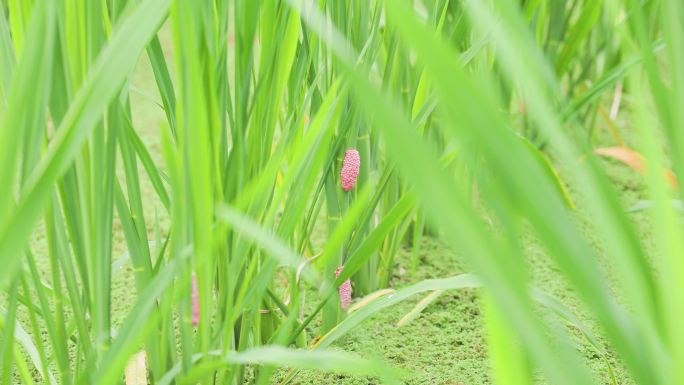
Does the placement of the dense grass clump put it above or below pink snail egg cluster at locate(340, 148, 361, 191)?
below

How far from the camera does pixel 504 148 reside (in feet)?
1.51

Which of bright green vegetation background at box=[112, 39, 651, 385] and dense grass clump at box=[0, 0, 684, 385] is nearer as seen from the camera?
dense grass clump at box=[0, 0, 684, 385]

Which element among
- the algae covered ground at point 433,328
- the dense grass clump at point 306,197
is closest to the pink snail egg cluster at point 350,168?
the dense grass clump at point 306,197

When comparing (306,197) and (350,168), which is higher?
(350,168)

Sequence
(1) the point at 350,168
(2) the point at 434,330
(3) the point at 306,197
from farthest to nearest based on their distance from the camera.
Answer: (2) the point at 434,330 → (1) the point at 350,168 → (3) the point at 306,197

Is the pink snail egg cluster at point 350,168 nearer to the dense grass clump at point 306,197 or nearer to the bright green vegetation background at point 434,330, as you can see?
the dense grass clump at point 306,197

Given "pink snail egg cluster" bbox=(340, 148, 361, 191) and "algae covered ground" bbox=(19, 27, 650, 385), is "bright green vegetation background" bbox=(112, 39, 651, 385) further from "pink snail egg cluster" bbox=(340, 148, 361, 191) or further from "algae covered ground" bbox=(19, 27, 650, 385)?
"pink snail egg cluster" bbox=(340, 148, 361, 191)

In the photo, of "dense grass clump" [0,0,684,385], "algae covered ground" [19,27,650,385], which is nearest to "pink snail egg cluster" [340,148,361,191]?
"dense grass clump" [0,0,684,385]

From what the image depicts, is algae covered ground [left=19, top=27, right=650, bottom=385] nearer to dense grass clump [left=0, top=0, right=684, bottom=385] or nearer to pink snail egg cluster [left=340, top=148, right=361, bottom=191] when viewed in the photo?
dense grass clump [left=0, top=0, right=684, bottom=385]

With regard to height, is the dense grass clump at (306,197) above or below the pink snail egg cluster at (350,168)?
below

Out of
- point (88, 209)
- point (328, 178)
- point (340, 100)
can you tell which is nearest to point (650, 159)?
point (340, 100)

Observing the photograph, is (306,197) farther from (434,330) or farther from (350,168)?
(434,330)

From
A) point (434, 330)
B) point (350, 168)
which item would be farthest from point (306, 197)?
point (434, 330)

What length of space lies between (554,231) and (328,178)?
58 centimetres
